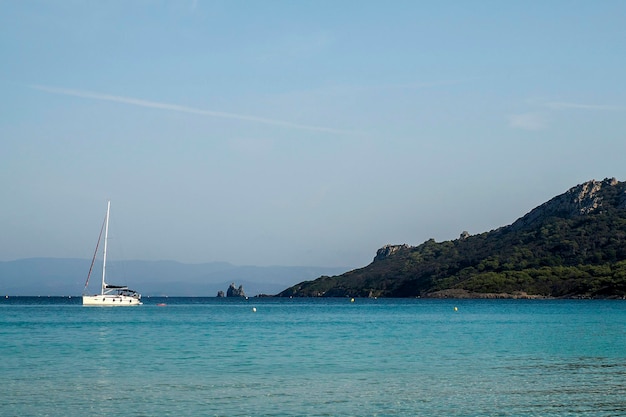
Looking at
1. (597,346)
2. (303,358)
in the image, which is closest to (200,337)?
(303,358)

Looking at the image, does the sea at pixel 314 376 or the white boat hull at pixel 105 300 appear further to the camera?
the white boat hull at pixel 105 300

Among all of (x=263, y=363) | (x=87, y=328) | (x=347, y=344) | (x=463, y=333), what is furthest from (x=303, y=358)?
(x=87, y=328)

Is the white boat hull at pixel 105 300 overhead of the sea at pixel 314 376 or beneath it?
overhead

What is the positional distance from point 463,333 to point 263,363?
3529cm

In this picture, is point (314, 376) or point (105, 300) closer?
point (314, 376)

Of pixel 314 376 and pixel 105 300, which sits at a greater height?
pixel 105 300

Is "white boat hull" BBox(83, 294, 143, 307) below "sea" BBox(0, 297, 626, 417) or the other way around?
the other way around

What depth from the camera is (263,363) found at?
48.8 metres

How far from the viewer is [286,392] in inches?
1414

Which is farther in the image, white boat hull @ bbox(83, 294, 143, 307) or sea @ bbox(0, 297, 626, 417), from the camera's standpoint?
white boat hull @ bbox(83, 294, 143, 307)

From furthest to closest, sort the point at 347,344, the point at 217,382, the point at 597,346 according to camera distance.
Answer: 1. the point at 347,344
2. the point at 597,346
3. the point at 217,382

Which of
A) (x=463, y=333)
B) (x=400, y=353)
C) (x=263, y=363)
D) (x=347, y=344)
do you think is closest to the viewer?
(x=263, y=363)

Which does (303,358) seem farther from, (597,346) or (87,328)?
(87,328)

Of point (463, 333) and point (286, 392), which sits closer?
point (286, 392)
